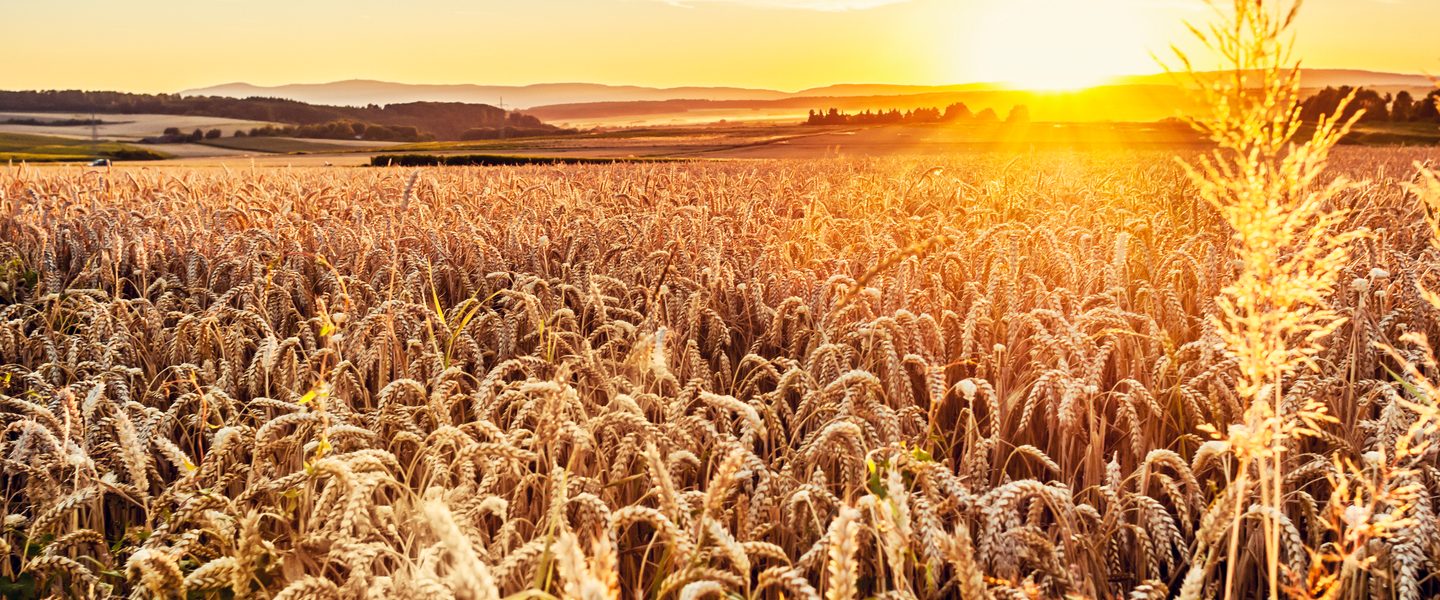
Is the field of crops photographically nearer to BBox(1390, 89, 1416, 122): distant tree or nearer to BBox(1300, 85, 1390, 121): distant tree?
BBox(1300, 85, 1390, 121): distant tree

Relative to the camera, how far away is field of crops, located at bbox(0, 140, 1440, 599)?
A: 1716mm

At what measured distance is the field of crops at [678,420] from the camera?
5.63 ft

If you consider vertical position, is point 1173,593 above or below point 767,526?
below

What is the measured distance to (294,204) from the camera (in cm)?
739

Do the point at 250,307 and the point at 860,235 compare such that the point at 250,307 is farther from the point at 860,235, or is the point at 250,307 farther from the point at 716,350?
the point at 860,235

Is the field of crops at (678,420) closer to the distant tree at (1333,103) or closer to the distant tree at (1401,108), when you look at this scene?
the distant tree at (1333,103)

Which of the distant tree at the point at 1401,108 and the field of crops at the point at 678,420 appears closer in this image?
the field of crops at the point at 678,420

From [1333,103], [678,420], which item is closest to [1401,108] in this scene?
[1333,103]

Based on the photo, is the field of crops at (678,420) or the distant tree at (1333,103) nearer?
the field of crops at (678,420)

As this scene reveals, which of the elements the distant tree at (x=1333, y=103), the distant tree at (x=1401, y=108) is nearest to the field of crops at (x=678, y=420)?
the distant tree at (x=1333, y=103)

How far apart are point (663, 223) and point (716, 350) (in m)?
2.90

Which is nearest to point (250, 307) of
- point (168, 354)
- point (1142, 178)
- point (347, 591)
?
point (168, 354)

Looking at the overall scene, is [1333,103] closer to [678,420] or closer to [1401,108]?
[1401,108]

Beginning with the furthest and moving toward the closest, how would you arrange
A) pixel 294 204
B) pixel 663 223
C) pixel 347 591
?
1. pixel 294 204
2. pixel 663 223
3. pixel 347 591
